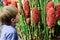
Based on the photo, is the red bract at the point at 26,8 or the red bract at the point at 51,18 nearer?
the red bract at the point at 51,18

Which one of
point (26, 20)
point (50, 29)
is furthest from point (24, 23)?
point (50, 29)

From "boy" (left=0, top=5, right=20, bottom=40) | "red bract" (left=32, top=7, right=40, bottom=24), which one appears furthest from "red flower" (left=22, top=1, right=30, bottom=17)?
"boy" (left=0, top=5, right=20, bottom=40)

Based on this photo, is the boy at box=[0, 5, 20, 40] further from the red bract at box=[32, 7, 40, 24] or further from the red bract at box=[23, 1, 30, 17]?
the red bract at box=[23, 1, 30, 17]

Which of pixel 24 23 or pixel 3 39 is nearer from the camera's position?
pixel 3 39

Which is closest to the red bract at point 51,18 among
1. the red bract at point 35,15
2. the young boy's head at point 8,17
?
the red bract at point 35,15

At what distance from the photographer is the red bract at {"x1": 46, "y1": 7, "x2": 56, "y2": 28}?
478cm

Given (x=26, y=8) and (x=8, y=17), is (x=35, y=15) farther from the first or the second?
(x=8, y=17)

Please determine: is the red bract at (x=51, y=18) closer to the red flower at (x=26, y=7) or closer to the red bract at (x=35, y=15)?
the red bract at (x=35, y=15)

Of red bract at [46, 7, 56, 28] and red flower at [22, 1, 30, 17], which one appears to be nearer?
red bract at [46, 7, 56, 28]

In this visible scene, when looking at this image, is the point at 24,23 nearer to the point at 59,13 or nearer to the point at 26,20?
the point at 26,20

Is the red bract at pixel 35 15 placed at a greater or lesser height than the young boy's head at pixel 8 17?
lesser

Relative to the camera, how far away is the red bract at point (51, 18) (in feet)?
15.7

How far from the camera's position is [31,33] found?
5.34 m

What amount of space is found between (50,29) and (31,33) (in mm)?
468
